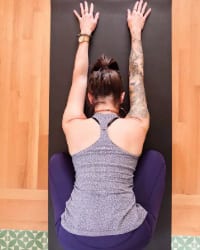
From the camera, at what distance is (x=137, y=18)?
1.95 meters

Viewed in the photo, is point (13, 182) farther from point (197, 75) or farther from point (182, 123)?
point (197, 75)

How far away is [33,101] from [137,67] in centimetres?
64

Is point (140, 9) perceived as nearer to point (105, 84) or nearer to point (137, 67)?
point (137, 67)

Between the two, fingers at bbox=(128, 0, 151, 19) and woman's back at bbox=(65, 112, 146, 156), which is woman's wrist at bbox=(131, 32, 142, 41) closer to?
fingers at bbox=(128, 0, 151, 19)

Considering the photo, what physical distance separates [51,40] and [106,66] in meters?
0.41

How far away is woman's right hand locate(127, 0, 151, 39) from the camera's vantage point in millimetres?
1937

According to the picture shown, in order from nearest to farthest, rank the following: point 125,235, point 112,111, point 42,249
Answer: point 125,235
point 112,111
point 42,249

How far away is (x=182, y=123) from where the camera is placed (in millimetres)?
1974

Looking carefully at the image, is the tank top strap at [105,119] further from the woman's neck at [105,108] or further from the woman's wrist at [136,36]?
the woman's wrist at [136,36]

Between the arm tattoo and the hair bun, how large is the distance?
3.6 inches

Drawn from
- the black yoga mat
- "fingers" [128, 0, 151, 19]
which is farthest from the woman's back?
"fingers" [128, 0, 151, 19]

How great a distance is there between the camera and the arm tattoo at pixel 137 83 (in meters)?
1.80

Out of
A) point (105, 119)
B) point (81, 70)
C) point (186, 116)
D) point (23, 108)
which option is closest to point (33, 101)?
point (23, 108)

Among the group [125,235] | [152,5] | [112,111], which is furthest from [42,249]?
[152,5]
